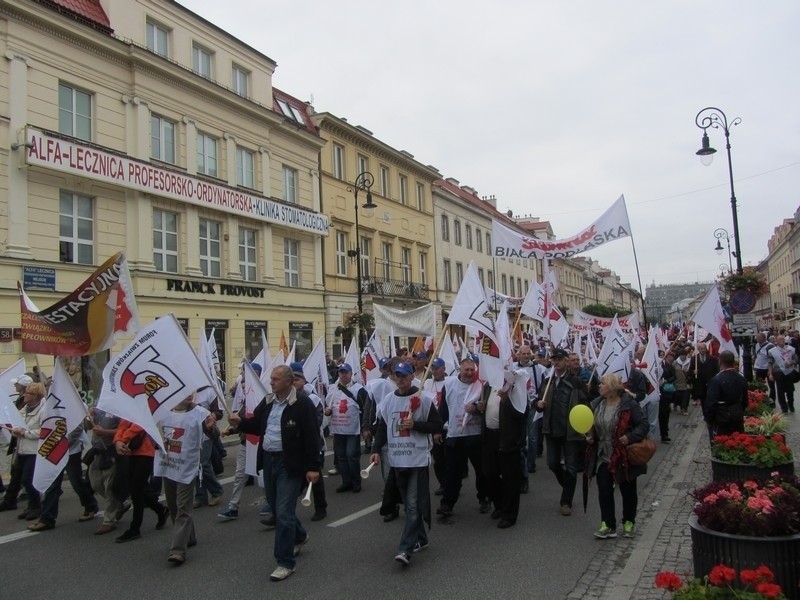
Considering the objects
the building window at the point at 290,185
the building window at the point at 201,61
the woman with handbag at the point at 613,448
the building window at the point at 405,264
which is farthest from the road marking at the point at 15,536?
the building window at the point at 405,264

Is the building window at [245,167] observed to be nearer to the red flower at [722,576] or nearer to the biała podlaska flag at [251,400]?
the biała podlaska flag at [251,400]

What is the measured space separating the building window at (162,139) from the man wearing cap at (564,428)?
1831 cm

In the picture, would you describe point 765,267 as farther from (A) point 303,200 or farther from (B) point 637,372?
(B) point 637,372

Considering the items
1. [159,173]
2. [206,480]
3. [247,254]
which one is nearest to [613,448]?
[206,480]

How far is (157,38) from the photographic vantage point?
22.6 meters

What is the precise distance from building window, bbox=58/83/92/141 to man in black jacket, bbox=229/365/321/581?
55.1 ft

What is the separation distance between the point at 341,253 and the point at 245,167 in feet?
25.1

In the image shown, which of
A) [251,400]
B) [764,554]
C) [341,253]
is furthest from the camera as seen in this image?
[341,253]

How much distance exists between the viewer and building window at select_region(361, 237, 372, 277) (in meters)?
33.9

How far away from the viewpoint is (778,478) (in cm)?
486

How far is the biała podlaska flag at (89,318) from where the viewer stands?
283 inches

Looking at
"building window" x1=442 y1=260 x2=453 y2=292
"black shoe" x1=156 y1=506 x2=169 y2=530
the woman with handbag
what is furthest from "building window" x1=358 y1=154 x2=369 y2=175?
the woman with handbag

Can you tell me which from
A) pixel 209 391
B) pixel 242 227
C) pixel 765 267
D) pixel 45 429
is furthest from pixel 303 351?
pixel 765 267

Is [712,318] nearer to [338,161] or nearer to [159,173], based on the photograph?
[159,173]
